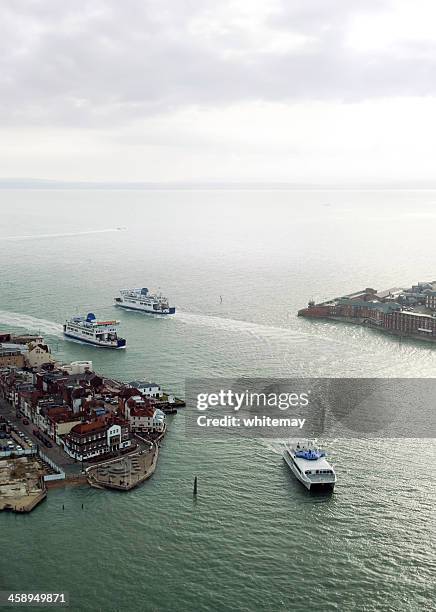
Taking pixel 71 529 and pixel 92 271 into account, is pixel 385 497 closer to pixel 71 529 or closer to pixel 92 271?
pixel 71 529

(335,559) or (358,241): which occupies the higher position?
(358,241)

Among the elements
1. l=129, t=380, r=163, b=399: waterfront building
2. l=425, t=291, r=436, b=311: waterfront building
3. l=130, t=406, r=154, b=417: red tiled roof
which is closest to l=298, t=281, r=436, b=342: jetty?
l=425, t=291, r=436, b=311: waterfront building

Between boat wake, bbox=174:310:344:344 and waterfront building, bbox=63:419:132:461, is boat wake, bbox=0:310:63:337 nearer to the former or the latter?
boat wake, bbox=174:310:344:344

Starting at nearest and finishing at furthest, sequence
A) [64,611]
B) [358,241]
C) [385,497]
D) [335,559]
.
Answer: [64,611]
[335,559]
[385,497]
[358,241]

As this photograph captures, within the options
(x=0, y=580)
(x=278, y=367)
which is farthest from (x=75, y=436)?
(x=278, y=367)

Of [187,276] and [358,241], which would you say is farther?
[358,241]

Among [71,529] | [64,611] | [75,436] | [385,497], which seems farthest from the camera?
[75,436]

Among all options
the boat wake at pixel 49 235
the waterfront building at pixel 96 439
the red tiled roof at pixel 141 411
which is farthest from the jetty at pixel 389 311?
the boat wake at pixel 49 235
